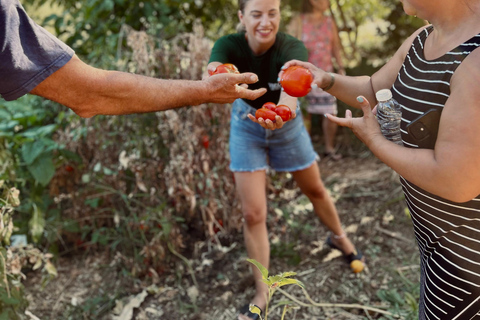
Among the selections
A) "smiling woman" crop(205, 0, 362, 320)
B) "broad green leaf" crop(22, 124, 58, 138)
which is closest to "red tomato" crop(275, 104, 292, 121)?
"smiling woman" crop(205, 0, 362, 320)

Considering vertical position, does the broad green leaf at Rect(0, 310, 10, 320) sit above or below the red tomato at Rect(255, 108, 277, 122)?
below

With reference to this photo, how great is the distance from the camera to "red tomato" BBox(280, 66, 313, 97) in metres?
2.05

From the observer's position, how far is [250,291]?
9.36ft

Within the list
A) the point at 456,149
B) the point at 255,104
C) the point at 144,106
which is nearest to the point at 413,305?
the point at 255,104

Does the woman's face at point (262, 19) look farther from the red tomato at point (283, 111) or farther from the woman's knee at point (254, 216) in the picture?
the woman's knee at point (254, 216)

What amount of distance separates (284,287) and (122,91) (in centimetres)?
167

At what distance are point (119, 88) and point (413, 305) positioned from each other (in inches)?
75.0

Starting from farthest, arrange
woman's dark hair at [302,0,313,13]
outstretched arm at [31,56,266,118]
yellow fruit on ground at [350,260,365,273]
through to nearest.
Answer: woman's dark hair at [302,0,313,13], yellow fruit on ground at [350,260,365,273], outstretched arm at [31,56,266,118]

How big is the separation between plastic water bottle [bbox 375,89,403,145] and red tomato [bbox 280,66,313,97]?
23.8 inches

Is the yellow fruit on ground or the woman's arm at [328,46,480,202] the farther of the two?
the yellow fruit on ground

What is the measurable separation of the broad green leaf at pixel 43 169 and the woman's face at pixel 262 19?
4.72ft

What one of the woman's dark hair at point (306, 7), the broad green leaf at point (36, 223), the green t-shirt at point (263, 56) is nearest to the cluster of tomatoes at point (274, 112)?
the green t-shirt at point (263, 56)

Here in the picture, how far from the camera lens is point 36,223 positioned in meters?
2.80

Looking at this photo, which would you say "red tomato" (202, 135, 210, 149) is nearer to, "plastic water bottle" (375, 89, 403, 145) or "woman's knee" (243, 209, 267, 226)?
"woman's knee" (243, 209, 267, 226)
